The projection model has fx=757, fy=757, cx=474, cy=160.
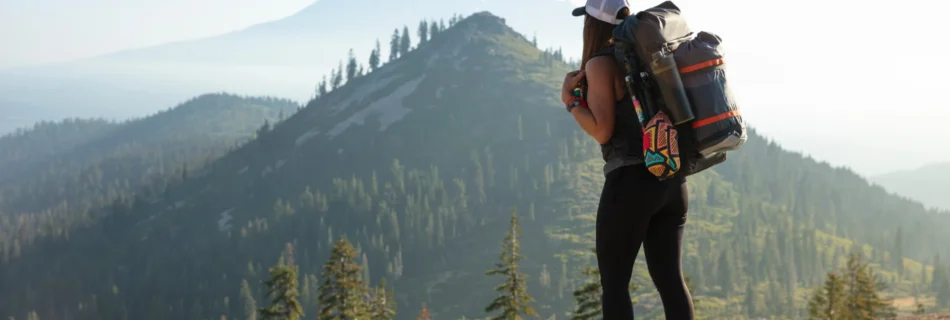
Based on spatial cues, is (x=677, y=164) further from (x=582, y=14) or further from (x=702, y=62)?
(x=582, y=14)

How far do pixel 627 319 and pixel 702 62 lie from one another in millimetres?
2275

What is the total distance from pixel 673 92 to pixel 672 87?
4cm

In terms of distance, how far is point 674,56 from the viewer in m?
5.88

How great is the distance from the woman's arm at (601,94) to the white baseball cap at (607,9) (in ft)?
1.46

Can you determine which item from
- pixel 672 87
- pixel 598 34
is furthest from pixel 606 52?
pixel 672 87

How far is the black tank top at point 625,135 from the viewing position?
6085 mm

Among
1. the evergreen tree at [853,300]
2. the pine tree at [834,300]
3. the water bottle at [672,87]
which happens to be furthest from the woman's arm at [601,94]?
the pine tree at [834,300]

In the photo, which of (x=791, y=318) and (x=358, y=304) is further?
(x=791, y=318)

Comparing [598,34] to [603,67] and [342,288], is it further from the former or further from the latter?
[342,288]

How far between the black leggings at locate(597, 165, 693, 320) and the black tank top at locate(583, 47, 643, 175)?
0.23 ft

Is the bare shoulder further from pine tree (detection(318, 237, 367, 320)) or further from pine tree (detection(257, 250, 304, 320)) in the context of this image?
pine tree (detection(257, 250, 304, 320))

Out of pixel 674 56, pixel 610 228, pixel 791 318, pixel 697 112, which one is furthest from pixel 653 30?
pixel 791 318

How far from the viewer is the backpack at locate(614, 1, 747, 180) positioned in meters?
5.80

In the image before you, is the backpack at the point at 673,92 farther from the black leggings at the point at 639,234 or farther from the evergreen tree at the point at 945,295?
the evergreen tree at the point at 945,295
